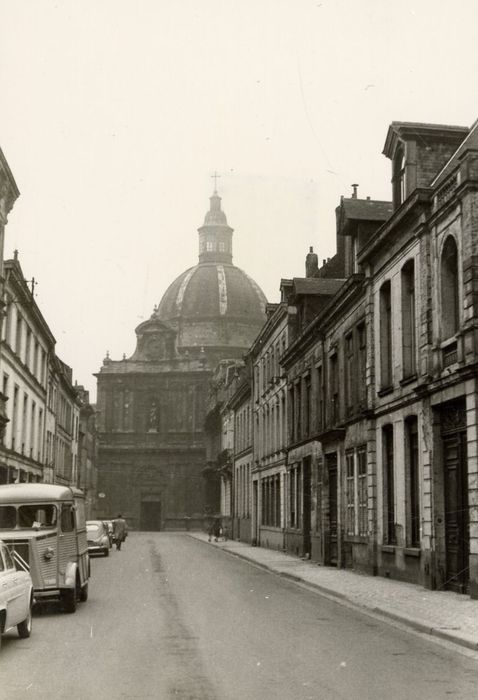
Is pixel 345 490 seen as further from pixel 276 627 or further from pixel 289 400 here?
pixel 276 627

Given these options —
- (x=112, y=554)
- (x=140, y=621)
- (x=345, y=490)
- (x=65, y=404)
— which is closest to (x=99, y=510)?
(x=65, y=404)

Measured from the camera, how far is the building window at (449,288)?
1911 centimetres

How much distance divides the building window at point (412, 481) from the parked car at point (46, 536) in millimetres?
7697

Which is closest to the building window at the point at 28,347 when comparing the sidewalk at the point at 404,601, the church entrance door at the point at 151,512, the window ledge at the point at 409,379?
the sidewalk at the point at 404,601

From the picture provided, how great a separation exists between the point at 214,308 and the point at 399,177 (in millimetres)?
72924

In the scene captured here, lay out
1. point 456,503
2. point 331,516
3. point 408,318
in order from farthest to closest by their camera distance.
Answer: point 331,516 → point 408,318 → point 456,503

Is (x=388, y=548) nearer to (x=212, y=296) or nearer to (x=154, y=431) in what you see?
(x=154, y=431)

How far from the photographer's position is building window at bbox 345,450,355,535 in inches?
1043

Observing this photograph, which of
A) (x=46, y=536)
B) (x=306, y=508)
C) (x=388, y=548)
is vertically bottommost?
(x=388, y=548)

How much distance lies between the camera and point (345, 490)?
89.7ft

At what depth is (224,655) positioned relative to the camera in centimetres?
1082

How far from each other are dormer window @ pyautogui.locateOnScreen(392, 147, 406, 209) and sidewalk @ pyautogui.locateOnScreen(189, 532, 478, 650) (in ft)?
29.5

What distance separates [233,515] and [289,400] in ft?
68.4

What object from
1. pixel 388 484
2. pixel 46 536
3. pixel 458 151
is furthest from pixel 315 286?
pixel 46 536
